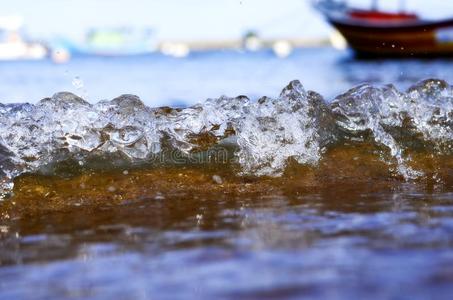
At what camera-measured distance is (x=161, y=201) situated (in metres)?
2.59

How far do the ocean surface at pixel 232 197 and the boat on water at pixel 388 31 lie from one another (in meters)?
23.1

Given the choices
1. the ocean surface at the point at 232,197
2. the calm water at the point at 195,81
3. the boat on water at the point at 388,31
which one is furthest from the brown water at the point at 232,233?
the boat on water at the point at 388,31

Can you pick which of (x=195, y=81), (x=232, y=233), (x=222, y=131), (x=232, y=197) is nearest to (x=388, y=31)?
(x=195, y=81)

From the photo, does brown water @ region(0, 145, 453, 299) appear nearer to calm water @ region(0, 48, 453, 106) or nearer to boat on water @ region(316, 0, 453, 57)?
calm water @ region(0, 48, 453, 106)

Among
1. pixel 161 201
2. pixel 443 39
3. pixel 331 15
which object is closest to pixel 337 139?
pixel 161 201

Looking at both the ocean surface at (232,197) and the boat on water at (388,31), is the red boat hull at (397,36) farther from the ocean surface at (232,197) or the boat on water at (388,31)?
the ocean surface at (232,197)

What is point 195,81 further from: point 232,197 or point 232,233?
point 232,233

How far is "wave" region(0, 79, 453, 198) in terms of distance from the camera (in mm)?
3141

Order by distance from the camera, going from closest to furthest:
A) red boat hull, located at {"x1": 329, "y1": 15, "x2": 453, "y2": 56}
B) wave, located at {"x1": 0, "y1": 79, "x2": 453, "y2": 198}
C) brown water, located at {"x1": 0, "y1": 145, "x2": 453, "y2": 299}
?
1. brown water, located at {"x1": 0, "y1": 145, "x2": 453, "y2": 299}
2. wave, located at {"x1": 0, "y1": 79, "x2": 453, "y2": 198}
3. red boat hull, located at {"x1": 329, "y1": 15, "x2": 453, "y2": 56}

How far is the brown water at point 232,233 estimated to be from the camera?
1434 millimetres

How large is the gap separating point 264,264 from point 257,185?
50.3 inches

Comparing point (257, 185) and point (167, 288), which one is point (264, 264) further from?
point (257, 185)

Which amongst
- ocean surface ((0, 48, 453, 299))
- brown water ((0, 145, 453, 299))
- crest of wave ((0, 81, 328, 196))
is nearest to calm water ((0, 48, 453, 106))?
crest of wave ((0, 81, 328, 196))

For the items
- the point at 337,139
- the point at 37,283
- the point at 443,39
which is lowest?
the point at 37,283
